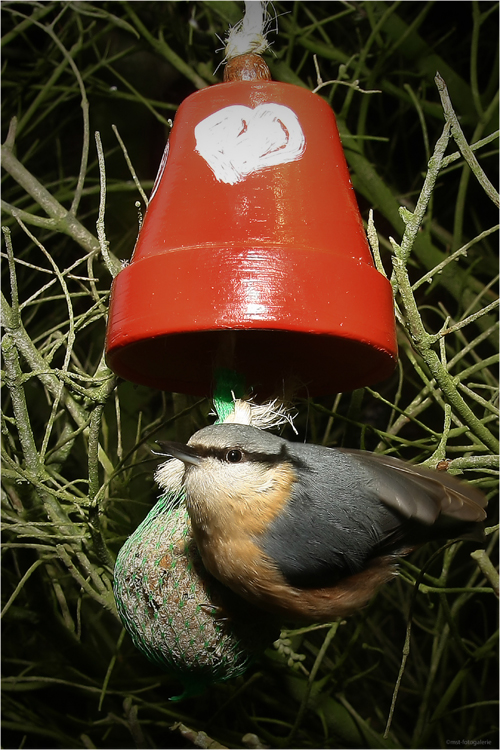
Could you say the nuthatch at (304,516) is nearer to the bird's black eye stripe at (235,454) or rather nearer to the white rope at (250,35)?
the bird's black eye stripe at (235,454)

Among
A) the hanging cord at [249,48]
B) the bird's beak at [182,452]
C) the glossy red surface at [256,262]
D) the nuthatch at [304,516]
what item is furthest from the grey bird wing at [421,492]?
the hanging cord at [249,48]

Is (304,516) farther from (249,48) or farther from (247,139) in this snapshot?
(249,48)

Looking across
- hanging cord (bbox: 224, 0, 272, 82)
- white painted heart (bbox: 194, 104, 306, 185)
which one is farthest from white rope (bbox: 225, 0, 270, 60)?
white painted heart (bbox: 194, 104, 306, 185)

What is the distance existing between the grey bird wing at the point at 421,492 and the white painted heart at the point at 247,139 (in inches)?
14.5

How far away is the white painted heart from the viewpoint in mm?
782

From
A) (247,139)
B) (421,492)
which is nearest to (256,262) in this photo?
(247,139)

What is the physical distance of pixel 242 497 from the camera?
0.72 meters

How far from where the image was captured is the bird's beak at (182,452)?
67cm

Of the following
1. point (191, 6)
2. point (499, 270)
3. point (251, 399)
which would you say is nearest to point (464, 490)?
point (251, 399)

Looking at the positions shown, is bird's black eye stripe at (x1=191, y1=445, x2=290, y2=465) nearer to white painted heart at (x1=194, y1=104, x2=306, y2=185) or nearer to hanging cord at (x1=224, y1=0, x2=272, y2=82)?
white painted heart at (x1=194, y1=104, x2=306, y2=185)

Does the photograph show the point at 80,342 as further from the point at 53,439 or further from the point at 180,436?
the point at 180,436

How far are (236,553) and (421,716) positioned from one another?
0.86 m

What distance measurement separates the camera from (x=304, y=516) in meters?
0.75

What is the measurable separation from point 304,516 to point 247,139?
440mm
